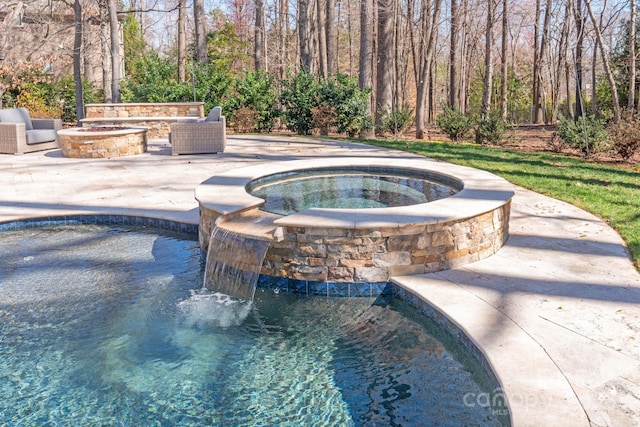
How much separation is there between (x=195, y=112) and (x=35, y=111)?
6802 mm

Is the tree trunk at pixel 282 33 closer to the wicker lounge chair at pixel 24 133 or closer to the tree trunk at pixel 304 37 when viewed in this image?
the tree trunk at pixel 304 37

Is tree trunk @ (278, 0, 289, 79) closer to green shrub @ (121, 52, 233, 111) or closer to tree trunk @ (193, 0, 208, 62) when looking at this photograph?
tree trunk @ (193, 0, 208, 62)

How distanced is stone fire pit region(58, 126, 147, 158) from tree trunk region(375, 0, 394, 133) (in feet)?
23.8

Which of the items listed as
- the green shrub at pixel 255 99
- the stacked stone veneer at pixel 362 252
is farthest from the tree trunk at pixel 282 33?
the stacked stone veneer at pixel 362 252

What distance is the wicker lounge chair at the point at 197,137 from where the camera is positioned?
11648 mm

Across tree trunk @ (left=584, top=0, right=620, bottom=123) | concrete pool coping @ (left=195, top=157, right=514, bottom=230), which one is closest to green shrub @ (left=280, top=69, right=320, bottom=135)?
tree trunk @ (left=584, top=0, right=620, bottom=123)

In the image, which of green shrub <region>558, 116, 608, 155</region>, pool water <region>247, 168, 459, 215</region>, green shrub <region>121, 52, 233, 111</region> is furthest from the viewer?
green shrub <region>121, 52, 233, 111</region>

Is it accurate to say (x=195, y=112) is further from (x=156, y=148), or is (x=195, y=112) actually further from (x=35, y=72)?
(x=35, y=72)

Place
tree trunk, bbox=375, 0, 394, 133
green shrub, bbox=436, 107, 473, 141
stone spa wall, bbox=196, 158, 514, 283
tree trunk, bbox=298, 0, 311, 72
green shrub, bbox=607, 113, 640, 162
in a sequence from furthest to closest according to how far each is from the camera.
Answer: tree trunk, bbox=298, 0, 311, 72, tree trunk, bbox=375, 0, 394, 133, green shrub, bbox=436, 107, 473, 141, green shrub, bbox=607, 113, 640, 162, stone spa wall, bbox=196, 158, 514, 283

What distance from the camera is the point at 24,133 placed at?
12133mm

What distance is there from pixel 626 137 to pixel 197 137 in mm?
8272

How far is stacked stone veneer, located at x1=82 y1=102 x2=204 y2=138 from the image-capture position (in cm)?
1506

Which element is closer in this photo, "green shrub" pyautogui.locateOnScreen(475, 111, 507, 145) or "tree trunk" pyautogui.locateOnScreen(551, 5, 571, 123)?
"green shrub" pyautogui.locateOnScreen(475, 111, 507, 145)

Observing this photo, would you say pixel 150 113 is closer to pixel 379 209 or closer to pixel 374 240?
pixel 379 209
